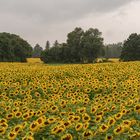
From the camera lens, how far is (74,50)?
207 feet

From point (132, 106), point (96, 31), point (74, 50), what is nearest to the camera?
point (132, 106)

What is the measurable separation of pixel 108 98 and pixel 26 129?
281cm

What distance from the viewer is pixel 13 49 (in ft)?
222

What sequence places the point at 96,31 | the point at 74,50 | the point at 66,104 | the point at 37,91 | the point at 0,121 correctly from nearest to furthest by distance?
the point at 0,121, the point at 66,104, the point at 37,91, the point at 74,50, the point at 96,31

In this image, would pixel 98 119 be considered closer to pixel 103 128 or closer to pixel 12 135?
pixel 103 128

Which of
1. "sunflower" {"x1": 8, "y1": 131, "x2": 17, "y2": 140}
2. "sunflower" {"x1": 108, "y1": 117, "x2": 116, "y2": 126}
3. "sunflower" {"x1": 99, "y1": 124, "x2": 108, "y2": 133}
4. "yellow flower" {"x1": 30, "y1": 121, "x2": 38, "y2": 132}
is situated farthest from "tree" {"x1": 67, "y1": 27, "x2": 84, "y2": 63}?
"sunflower" {"x1": 99, "y1": 124, "x2": 108, "y2": 133}

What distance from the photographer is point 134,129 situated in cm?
633

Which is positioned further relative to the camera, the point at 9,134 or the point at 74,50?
the point at 74,50

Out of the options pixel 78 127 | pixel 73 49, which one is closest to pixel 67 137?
pixel 78 127

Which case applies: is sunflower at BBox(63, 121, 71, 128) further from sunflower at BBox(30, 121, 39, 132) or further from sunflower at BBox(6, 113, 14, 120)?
sunflower at BBox(6, 113, 14, 120)

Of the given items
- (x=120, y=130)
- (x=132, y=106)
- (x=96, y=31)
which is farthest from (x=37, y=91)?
(x=96, y=31)

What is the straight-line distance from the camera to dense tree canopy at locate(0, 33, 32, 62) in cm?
6519

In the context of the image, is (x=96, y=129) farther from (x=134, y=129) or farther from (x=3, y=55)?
(x=3, y=55)

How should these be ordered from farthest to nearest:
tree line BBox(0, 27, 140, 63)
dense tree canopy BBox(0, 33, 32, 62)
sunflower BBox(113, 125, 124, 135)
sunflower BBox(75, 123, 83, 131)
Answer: dense tree canopy BBox(0, 33, 32, 62)
tree line BBox(0, 27, 140, 63)
sunflower BBox(75, 123, 83, 131)
sunflower BBox(113, 125, 124, 135)
